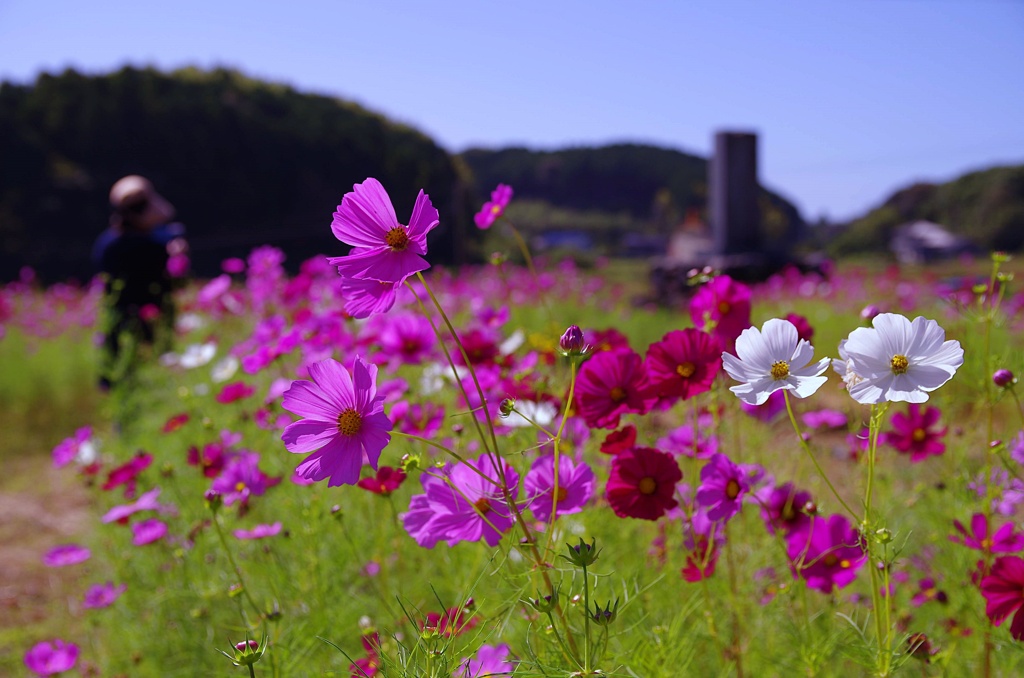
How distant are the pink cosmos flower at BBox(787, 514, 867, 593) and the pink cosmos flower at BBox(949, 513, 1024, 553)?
152 millimetres

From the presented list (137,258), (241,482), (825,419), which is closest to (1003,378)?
(825,419)

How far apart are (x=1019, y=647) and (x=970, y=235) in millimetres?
29327

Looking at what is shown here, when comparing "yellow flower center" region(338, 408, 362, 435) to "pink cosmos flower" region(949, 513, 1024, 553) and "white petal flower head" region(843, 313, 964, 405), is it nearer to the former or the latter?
"white petal flower head" region(843, 313, 964, 405)

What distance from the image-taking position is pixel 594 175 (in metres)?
41.8

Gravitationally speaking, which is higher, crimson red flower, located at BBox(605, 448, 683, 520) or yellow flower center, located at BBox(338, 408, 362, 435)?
yellow flower center, located at BBox(338, 408, 362, 435)

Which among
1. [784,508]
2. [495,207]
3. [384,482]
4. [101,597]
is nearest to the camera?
[384,482]

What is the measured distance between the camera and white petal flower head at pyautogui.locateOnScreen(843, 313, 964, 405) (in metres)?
0.60

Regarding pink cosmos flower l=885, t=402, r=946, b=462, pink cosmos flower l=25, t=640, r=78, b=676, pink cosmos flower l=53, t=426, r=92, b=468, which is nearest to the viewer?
pink cosmos flower l=885, t=402, r=946, b=462

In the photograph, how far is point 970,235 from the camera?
2552cm

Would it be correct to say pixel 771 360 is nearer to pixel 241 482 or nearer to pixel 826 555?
pixel 826 555

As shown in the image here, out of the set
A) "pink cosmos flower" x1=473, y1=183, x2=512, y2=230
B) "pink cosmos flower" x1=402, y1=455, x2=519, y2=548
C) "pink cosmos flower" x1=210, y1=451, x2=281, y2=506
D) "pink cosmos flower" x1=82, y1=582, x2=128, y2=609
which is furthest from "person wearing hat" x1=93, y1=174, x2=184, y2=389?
"pink cosmos flower" x1=402, y1=455, x2=519, y2=548

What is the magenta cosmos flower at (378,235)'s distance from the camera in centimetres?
64

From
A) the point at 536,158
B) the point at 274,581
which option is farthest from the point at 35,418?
the point at 536,158

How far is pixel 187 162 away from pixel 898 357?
50.5 feet
